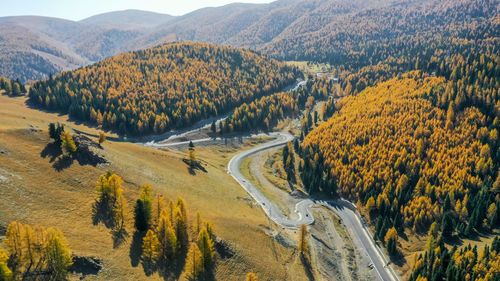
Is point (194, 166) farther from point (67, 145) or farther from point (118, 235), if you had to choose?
point (118, 235)

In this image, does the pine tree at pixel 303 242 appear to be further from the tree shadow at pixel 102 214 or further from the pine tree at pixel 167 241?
the tree shadow at pixel 102 214

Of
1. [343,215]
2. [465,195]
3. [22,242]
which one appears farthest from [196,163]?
[465,195]

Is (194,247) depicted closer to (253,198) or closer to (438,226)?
(253,198)

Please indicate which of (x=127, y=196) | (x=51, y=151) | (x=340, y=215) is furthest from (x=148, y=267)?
(x=340, y=215)

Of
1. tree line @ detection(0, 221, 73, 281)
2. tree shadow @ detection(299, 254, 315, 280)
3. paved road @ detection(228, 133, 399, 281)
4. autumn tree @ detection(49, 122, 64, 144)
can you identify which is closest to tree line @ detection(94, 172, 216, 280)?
tree line @ detection(0, 221, 73, 281)

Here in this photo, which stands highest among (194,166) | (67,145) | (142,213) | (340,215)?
(67,145)
